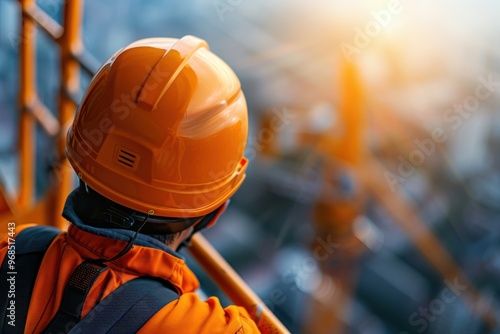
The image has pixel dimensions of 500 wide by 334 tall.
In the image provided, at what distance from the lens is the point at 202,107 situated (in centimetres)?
105

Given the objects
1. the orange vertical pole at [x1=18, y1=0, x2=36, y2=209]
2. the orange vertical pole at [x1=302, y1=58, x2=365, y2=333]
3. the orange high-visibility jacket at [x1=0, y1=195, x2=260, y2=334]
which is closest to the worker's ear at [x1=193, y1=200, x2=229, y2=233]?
the orange high-visibility jacket at [x1=0, y1=195, x2=260, y2=334]

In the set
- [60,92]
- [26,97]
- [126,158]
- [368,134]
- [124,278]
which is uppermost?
[126,158]

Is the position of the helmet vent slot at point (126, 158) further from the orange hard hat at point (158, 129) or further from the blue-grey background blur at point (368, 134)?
the blue-grey background blur at point (368, 134)

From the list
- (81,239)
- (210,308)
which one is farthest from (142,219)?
(210,308)

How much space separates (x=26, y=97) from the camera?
2584 mm

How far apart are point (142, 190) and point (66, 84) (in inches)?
53.1

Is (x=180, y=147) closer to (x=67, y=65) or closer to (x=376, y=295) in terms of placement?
(x=67, y=65)

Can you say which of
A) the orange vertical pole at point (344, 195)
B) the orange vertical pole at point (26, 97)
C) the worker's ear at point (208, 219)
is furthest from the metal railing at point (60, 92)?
the orange vertical pole at point (344, 195)

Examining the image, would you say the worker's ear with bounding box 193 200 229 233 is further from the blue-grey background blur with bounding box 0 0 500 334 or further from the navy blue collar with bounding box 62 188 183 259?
the blue-grey background blur with bounding box 0 0 500 334

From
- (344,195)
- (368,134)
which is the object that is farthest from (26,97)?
(368,134)

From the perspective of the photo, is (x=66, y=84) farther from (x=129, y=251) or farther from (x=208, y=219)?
(x=129, y=251)

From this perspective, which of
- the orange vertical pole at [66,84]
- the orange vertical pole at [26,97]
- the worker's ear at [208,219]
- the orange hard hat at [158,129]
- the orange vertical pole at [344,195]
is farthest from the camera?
the orange vertical pole at [344,195]

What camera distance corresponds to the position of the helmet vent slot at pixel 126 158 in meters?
1.04

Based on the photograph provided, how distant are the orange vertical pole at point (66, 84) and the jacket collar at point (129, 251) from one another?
1197mm
